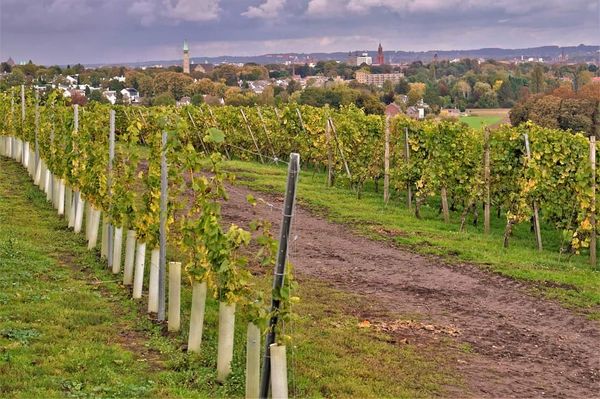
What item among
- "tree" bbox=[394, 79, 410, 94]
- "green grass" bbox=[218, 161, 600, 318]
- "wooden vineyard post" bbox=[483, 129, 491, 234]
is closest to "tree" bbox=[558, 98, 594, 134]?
"green grass" bbox=[218, 161, 600, 318]

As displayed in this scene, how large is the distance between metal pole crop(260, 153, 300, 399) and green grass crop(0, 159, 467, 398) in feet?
1.32

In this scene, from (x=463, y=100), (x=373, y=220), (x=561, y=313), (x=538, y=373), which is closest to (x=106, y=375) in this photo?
(x=538, y=373)

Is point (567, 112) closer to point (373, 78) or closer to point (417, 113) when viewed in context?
point (417, 113)

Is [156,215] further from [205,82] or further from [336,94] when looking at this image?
[205,82]

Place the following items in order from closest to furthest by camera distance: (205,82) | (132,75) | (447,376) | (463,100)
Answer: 1. (447,376)
2. (205,82)
3. (132,75)
4. (463,100)

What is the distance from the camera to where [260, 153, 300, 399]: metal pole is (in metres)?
5.65

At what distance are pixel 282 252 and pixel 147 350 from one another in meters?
2.78

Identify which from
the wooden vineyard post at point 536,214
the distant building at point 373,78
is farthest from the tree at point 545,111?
the distant building at point 373,78

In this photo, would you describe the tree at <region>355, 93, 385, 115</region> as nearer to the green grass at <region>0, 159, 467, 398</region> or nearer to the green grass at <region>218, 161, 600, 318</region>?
the green grass at <region>218, 161, 600, 318</region>

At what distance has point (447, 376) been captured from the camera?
7.32 metres

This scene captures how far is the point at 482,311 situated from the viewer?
9.83 meters

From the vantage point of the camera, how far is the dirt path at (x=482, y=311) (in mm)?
7422

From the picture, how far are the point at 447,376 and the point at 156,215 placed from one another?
14.8 ft

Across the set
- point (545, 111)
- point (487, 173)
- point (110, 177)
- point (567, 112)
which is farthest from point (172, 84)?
point (110, 177)
